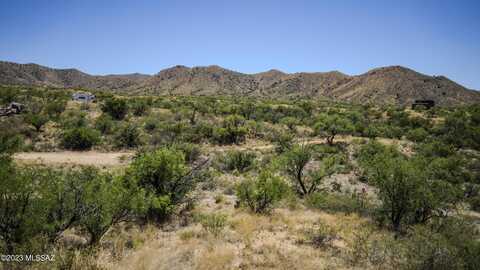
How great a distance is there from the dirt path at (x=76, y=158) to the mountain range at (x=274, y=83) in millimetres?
71358

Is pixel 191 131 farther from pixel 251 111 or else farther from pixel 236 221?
pixel 236 221

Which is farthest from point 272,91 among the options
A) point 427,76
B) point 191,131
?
point 191,131

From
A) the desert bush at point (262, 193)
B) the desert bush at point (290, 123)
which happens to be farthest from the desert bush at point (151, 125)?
the desert bush at point (262, 193)

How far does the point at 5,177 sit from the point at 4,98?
3879 centimetres

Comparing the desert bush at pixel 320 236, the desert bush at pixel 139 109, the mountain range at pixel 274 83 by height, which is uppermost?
the mountain range at pixel 274 83

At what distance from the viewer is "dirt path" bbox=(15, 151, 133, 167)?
1942 cm

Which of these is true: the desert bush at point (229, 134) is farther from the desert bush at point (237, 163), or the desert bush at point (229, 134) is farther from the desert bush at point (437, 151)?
the desert bush at point (437, 151)

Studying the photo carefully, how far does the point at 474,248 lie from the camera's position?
6.55 metres

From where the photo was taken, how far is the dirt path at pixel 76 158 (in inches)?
765

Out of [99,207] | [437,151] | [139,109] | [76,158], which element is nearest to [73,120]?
[139,109]

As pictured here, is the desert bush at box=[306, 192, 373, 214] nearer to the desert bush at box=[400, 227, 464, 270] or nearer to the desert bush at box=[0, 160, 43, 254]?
the desert bush at box=[400, 227, 464, 270]

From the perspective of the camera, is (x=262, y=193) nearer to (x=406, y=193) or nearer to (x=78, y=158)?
(x=406, y=193)

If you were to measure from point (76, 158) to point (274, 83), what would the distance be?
3920 inches

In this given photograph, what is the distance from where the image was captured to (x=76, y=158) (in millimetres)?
21000
